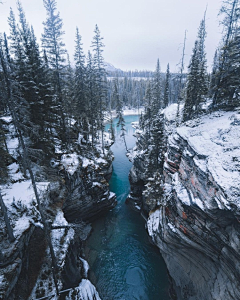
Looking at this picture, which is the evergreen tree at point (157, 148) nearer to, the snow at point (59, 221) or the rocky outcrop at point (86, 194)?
the rocky outcrop at point (86, 194)

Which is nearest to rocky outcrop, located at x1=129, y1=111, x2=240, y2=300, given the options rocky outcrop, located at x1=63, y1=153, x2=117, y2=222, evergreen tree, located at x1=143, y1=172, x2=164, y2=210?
evergreen tree, located at x1=143, y1=172, x2=164, y2=210

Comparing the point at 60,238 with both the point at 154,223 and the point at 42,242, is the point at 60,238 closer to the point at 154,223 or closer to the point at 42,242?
the point at 42,242

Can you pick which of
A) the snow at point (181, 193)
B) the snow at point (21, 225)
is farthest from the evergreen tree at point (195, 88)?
the snow at point (21, 225)

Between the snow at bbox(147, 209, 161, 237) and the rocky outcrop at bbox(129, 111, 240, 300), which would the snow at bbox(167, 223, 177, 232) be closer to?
the rocky outcrop at bbox(129, 111, 240, 300)

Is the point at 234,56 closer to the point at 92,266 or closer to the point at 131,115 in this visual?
the point at 92,266

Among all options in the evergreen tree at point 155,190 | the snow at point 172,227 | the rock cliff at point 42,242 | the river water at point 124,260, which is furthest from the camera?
the evergreen tree at point 155,190

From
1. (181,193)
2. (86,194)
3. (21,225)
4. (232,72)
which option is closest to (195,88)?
(232,72)
